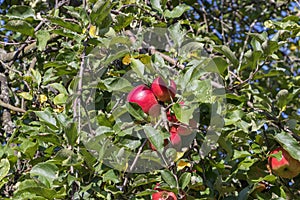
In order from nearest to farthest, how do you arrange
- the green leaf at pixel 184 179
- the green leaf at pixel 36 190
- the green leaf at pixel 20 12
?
the green leaf at pixel 36 190
the green leaf at pixel 184 179
the green leaf at pixel 20 12

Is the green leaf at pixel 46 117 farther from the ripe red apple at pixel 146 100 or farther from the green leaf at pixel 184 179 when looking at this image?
the green leaf at pixel 184 179

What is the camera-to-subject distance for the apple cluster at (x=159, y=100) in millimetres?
1147

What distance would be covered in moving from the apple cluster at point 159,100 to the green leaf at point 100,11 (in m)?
0.19

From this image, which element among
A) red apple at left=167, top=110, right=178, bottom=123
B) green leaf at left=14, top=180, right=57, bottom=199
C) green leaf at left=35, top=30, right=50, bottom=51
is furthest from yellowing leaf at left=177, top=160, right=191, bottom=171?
green leaf at left=35, top=30, right=50, bottom=51

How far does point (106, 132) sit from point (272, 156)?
0.41m

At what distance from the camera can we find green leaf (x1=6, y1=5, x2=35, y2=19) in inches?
53.3

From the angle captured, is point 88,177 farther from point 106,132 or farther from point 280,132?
point 280,132

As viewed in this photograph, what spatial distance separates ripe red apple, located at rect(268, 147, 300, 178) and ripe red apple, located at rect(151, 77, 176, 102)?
1.13ft

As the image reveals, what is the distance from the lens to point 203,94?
3.73 feet

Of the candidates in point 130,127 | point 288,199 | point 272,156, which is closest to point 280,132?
point 272,156

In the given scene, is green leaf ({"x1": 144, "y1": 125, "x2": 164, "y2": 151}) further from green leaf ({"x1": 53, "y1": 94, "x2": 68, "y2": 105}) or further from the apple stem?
green leaf ({"x1": 53, "y1": 94, "x2": 68, "y2": 105})

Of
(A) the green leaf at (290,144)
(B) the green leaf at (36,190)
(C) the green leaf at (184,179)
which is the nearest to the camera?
(B) the green leaf at (36,190)

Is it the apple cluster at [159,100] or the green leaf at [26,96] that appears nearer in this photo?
the apple cluster at [159,100]

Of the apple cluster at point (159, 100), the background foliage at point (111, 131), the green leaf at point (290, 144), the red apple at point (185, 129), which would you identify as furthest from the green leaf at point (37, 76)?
the green leaf at point (290, 144)
